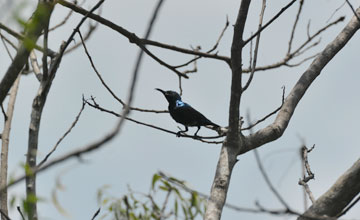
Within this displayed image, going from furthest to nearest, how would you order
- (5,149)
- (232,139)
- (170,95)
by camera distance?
(170,95), (5,149), (232,139)

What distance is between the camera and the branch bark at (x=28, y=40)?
79.2 inches

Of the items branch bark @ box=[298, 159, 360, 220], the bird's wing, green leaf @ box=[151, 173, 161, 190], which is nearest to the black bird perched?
the bird's wing

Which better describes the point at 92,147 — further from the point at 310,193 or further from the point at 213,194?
the point at 310,193

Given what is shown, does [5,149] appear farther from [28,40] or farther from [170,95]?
[170,95]

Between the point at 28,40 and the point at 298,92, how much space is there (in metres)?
3.02

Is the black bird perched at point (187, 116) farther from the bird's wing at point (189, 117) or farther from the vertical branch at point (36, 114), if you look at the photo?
the vertical branch at point (36, 114)

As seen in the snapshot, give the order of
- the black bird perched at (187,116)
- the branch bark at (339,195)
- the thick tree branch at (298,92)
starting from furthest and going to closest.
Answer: the black bird perched at (187,116), the thick tree branch at (298,92), the branch bark at (339,195)

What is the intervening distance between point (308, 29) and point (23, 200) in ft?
11.9

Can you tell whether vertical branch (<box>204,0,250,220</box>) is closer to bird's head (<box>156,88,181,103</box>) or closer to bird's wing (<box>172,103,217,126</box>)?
bird's wing (<box>172,103,217,126</box>)

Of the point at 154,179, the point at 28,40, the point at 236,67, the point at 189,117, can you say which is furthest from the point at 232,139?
the point at 189,117

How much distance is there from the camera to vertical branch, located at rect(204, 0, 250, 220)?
142 inches

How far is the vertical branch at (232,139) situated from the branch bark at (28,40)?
1339 millimetres

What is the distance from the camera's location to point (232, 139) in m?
4.05

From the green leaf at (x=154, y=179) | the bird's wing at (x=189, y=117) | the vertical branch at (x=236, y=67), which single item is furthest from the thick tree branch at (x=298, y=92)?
the bird's wing at (x=189, y=117)
